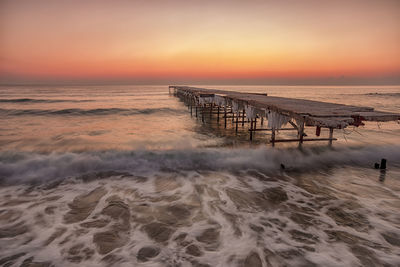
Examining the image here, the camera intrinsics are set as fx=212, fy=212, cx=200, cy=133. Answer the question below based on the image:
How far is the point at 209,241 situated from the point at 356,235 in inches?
157

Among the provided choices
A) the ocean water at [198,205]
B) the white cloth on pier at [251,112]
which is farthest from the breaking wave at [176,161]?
the white cloth on pier at [251,112]

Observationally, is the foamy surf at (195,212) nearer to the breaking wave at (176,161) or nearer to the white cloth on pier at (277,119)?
the breaking wave at (176,161)

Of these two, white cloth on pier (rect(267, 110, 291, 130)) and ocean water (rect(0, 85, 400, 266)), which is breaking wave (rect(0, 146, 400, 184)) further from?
white cloth on pier (rect(267, 110, 291, 130))

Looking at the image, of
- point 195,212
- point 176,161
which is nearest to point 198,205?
point 195,212

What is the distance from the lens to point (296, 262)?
15.8 feet

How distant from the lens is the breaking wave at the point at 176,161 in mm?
10164

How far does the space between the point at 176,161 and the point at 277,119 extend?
5.78 metres

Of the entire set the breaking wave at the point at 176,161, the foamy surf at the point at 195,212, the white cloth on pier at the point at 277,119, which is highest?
the white cloth on pier at the point at 277,119

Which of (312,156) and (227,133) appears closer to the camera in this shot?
(312,156)

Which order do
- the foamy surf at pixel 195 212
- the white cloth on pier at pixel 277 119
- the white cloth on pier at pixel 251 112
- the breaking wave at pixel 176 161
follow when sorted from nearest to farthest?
1. the foamy surf at pixel 195 212
2. the breaking wave at pixel 176 161
3. the white cloth on pier at pixel 277 119
4. the white cloth on pier at pixel 251 112

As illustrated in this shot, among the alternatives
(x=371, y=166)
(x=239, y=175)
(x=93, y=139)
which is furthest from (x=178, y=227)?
(x=93, y=139)

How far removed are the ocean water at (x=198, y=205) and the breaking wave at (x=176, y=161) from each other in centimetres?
5

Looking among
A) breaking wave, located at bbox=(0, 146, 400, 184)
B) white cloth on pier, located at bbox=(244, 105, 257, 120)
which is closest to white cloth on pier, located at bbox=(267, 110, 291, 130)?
breaking wave, located at bbox=(0, 146, 400, 184)

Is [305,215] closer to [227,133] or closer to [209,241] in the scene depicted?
[209,241]
